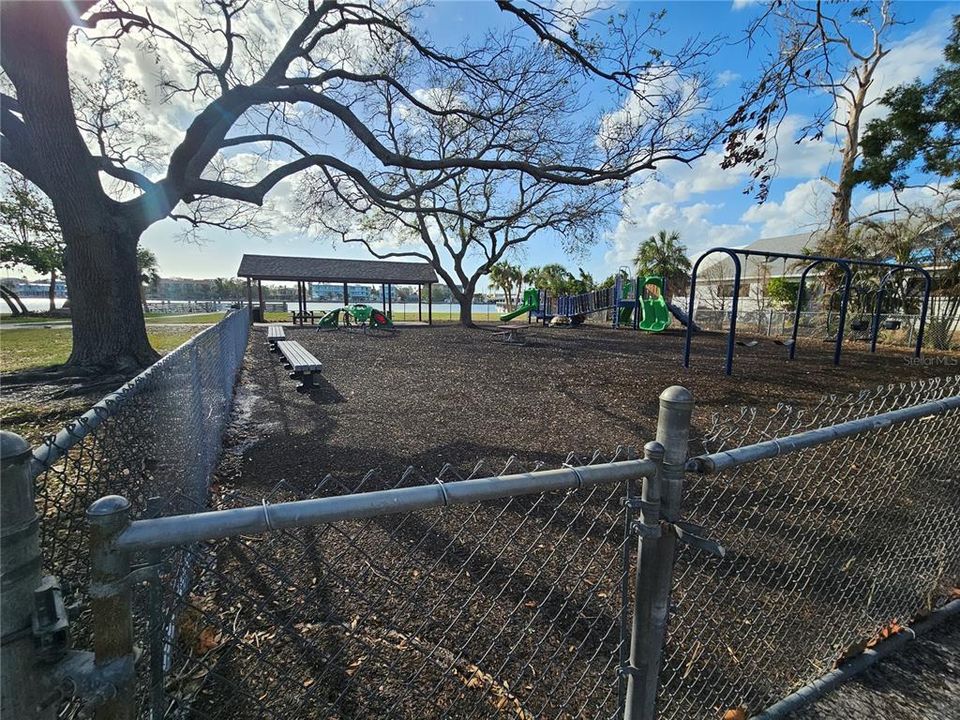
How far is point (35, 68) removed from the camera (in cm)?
706

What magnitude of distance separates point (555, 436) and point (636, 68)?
615 centimetres

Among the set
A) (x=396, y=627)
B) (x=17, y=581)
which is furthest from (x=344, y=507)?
(x=396, y=627)

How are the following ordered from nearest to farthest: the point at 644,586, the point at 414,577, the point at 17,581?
the point at 17,581 < the point at 644,586 < the point at 414,577

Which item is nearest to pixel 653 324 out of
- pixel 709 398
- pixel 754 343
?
pixel 754 343

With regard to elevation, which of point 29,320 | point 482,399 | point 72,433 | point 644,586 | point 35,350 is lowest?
point 482,399

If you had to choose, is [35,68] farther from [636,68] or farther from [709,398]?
[709,398]

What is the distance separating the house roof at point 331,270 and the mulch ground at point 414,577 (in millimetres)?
23452

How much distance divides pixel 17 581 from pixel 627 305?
23.9 meters

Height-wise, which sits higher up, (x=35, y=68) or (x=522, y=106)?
(x=522, y=106)

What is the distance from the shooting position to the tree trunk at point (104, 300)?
7594 millimetres

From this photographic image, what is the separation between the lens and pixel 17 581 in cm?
82

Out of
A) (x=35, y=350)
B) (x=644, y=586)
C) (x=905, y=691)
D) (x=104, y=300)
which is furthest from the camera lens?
(x=35, y=350)
